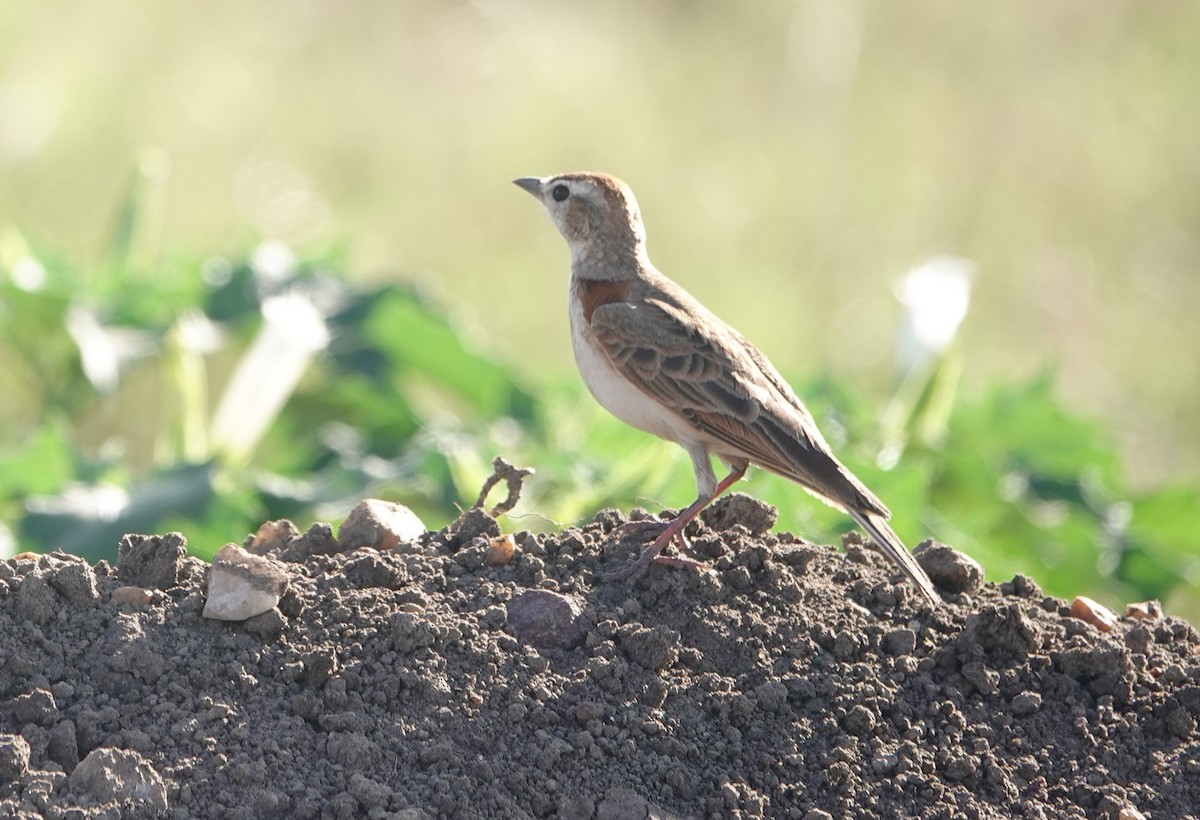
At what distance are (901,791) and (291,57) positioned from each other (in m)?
11.2

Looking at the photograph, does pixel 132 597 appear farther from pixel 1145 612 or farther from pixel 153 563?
pixel 1145 612

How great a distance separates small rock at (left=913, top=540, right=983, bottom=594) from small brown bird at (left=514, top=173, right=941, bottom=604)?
15 centimetres

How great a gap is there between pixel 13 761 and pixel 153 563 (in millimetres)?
773

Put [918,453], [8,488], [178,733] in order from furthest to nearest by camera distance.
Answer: [918,453] → [8,488] → [178,733]

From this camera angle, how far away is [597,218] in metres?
4.81

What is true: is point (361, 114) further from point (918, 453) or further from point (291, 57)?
point (918, 453)

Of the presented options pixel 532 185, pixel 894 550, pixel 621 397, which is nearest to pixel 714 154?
pixel 532 185

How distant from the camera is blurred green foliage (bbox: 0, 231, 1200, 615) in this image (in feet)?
17.3

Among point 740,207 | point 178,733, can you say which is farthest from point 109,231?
point 178,733

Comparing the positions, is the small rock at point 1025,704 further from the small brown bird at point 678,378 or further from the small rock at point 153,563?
the small rock at point 153,563

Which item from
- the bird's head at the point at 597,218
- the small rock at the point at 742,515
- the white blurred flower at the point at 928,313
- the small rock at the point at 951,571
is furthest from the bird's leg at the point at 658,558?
the white blurred flower at the point at 928,313

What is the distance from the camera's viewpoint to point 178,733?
10.1 feet

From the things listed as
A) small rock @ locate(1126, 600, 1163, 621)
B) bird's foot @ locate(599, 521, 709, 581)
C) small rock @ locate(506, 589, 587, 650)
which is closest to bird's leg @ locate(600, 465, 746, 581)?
bird's foot @ locate(599, 521, 709, 581)

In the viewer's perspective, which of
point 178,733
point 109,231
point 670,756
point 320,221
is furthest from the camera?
point 320,221
